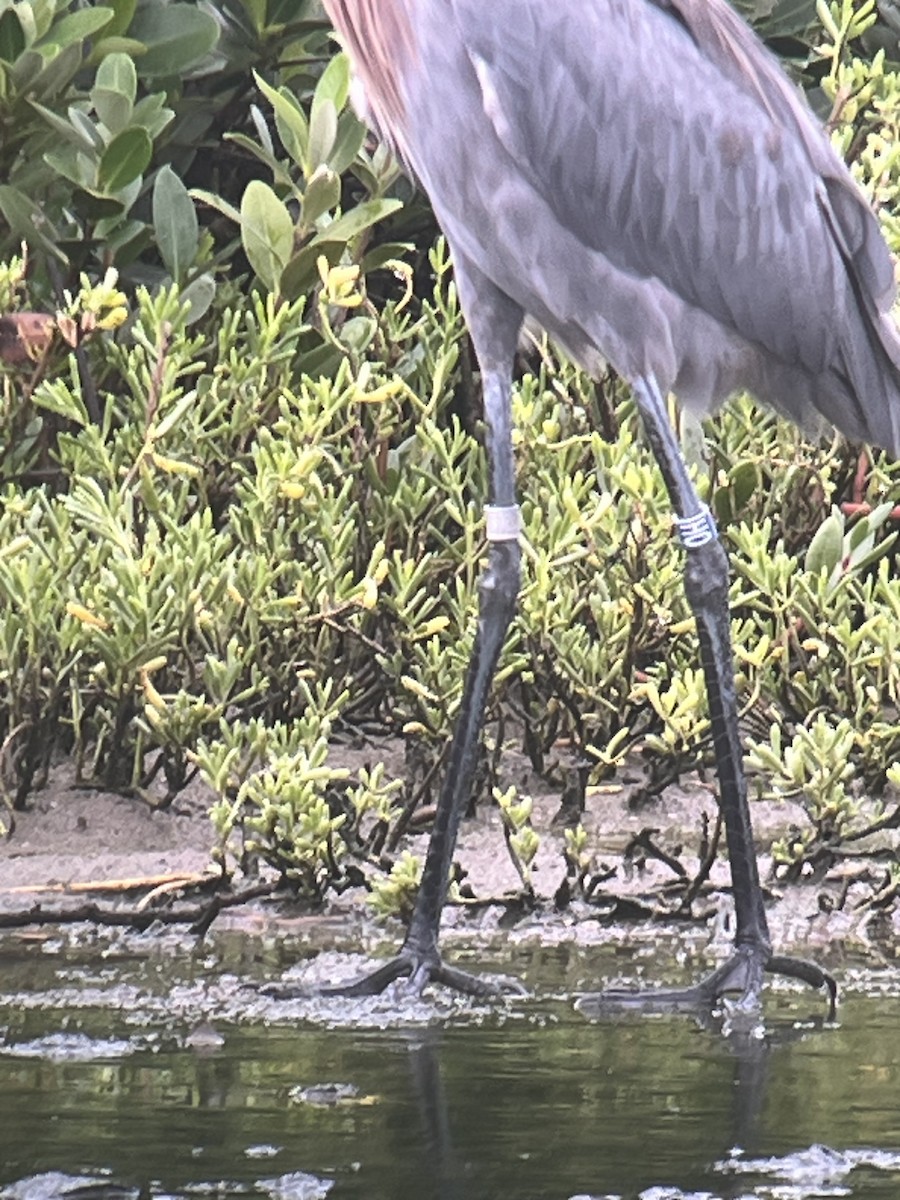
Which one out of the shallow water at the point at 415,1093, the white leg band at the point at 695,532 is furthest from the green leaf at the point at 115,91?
the shallow water at the point at 415,1093

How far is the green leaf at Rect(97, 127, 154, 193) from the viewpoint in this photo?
5379mm

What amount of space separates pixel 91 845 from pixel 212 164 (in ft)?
7.96

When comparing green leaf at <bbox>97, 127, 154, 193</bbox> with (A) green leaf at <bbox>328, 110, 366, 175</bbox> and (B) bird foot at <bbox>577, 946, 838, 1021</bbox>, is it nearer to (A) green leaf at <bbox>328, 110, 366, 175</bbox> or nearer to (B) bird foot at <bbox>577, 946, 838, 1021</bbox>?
(A) green leaf at <bbox>328, 110, 366, 175</bbox>

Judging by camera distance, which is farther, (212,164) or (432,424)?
(212,164)

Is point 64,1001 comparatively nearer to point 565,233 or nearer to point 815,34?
point 565,233

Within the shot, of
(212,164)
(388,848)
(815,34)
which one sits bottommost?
(388,848)

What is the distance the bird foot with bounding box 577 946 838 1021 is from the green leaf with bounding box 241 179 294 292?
2177 mm

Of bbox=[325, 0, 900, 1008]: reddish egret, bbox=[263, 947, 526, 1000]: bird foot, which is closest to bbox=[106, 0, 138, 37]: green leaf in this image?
bbox=[325, 0, 900, 1008]: reddish egret

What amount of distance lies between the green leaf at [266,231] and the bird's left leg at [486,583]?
108 centimetres

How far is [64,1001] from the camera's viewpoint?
3.75 metres

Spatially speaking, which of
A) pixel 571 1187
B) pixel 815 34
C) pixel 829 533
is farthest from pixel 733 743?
pixel 815 34

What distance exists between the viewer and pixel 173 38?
5820 mm

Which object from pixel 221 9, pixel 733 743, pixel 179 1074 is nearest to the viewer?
pixel 179 1074

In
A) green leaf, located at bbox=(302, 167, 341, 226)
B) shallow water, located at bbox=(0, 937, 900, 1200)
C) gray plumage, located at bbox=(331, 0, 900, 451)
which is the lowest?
shallow water, located at bbox=(0, 937, 900, 1200)
